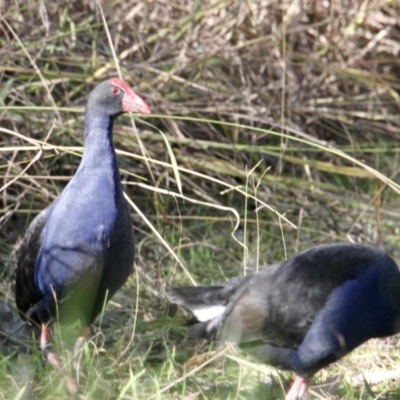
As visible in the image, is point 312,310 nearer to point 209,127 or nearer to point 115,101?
point 115,101

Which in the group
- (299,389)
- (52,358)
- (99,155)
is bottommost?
(299,389)

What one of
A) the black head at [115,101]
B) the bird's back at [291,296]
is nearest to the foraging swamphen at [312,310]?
the bird's back at [291,296]

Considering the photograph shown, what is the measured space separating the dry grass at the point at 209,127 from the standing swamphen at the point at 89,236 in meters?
0.24

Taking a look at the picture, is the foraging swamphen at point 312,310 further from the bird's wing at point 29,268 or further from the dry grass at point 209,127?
the bird's wing at point 29,268

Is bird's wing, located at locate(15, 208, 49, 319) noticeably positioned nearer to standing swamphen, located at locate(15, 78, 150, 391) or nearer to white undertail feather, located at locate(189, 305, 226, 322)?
standing swamphen, located at locate(15, 78, 150, 391)

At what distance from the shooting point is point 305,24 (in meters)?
5.74

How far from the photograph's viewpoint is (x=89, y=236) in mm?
3152

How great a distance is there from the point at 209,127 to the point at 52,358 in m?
2.11

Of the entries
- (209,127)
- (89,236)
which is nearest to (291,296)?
(89,236)

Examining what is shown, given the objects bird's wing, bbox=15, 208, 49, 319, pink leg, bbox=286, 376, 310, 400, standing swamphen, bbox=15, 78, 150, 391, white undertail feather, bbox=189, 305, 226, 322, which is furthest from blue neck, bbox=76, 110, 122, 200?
pink leg, bbox=286, 376, 310, 400

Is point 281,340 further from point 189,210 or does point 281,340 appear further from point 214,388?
point 189,210

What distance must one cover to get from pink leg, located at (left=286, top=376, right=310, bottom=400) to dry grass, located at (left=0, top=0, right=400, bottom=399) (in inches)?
9.3

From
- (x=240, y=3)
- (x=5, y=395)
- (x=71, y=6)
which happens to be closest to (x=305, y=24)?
(x=240, y=3)

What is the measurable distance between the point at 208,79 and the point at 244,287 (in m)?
2.11
